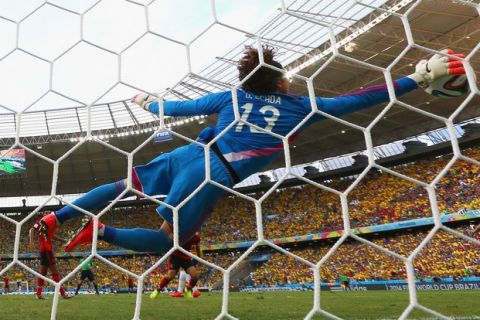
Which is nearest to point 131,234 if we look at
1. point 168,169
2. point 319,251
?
point 168,169

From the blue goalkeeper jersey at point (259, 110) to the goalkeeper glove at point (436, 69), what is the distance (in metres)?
0.06

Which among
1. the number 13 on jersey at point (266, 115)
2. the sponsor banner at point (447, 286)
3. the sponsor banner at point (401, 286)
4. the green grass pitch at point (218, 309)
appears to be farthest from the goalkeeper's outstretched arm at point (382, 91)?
the sponsor banner at point (447, 286)

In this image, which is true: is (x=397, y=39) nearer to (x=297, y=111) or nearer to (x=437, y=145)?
(x=437, y=145)

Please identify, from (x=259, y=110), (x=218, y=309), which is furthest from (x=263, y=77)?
(x=218, y=309)

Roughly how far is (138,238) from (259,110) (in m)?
0.79

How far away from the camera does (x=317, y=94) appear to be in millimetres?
13031

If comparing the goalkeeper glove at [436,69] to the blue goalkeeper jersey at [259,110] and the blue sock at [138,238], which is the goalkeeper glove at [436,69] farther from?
the blue sock at [138,238]

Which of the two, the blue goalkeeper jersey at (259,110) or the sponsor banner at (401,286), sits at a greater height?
the blue goalkeeper jersey at (259,110)

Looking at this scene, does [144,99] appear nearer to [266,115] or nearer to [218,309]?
[266,115]

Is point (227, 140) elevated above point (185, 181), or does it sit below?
above

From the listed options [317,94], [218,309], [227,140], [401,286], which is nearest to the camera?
[227,140]

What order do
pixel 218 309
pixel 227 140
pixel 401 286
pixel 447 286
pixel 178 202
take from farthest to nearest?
pixel 401 286 < pixel 447 286 < pixel 218 309 < pixel 227 140 < pixel 178 202

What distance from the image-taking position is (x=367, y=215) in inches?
562

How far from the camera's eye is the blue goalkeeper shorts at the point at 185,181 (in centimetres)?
181
